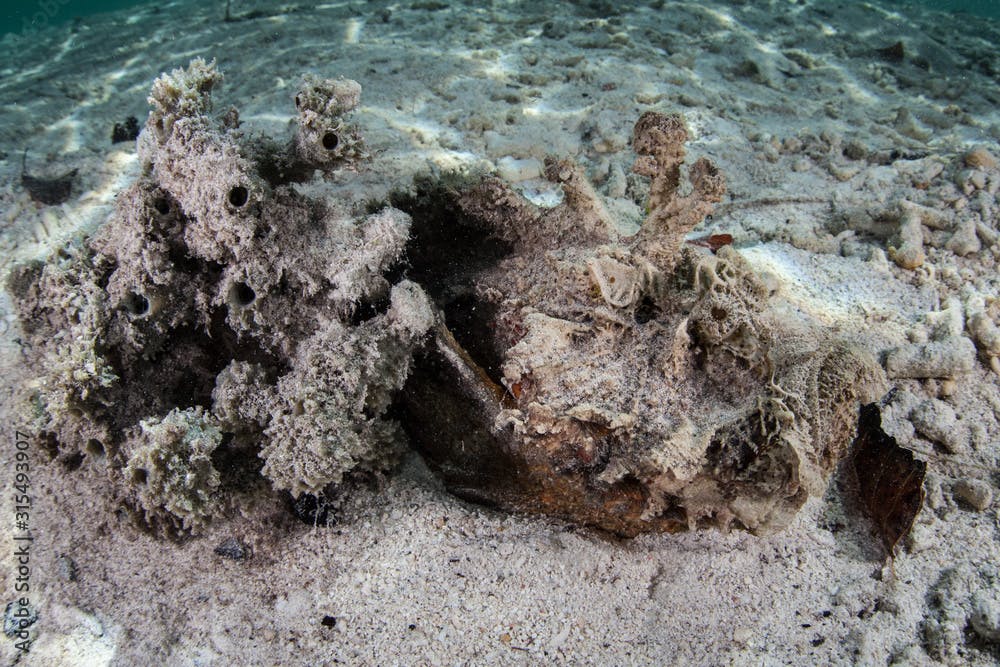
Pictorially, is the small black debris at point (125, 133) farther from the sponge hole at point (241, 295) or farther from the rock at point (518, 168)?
the sponge hole at point (241, 295)

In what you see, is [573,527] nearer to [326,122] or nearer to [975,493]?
[975,493]

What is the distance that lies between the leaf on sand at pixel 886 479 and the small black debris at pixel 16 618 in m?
3.19

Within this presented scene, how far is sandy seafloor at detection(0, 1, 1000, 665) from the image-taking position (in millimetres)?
1892

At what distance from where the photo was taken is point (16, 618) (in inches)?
79.8

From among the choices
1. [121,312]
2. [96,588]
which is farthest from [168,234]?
[96,588]

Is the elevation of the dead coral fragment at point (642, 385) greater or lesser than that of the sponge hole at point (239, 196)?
lesser

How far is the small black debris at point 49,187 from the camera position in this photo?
4168 millimetres

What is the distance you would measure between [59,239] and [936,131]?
7336 mm

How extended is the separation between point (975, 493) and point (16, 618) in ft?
12.1

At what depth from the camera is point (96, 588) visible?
210cm

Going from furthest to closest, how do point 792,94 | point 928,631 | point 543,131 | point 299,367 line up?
point 792,94
point 543,131
point 299,367
point 928,631

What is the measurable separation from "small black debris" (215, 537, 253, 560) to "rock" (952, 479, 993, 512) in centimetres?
284

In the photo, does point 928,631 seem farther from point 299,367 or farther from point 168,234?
point 168,234

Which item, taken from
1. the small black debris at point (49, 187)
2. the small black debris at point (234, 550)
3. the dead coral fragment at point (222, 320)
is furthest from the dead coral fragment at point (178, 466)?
the small black debris at point (49, 187)
